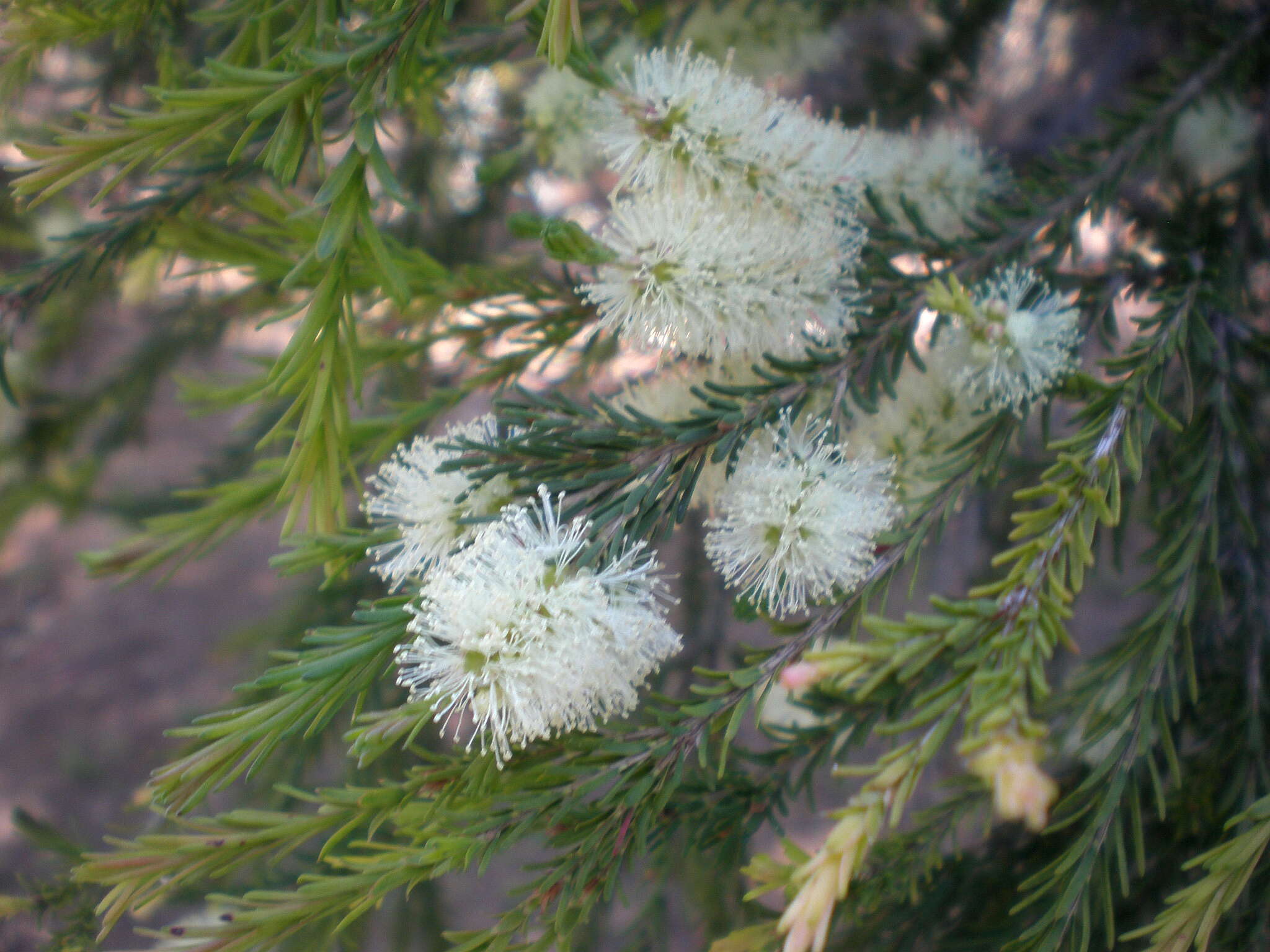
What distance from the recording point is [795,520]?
0.73 m

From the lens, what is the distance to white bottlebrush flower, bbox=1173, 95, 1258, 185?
1.70m

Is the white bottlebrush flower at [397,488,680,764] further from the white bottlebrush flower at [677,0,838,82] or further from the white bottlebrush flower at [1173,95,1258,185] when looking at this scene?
the white bottlebrush flower at [1173,95,1258,185]

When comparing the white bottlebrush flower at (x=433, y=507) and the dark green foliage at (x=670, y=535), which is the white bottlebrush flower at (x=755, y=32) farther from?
the white bottlebrush flower at (x=433, y=507)

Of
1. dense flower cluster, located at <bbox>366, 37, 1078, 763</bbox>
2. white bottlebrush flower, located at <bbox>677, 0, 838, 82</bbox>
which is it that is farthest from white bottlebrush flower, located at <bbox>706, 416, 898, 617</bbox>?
white bottlebrush flower, located at <bbox>677, 0, 838, 82</bbox>

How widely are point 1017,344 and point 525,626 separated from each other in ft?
1.76

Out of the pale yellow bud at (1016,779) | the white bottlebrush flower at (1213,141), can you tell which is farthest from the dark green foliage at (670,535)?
the white bottlebrush flower at (1213,141)

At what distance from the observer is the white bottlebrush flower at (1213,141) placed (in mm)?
1697

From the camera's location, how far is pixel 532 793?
0.67 m

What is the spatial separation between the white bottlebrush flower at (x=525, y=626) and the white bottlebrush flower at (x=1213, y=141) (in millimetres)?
1722

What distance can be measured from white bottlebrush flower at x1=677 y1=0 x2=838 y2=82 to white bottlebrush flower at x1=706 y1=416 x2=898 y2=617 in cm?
85

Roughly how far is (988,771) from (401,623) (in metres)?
0.46

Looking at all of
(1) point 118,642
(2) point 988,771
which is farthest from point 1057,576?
(1) point 118,642

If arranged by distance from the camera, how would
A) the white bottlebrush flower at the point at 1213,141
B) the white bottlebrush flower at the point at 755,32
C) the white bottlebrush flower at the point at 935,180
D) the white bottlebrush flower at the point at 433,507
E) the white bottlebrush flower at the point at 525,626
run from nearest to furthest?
1. the white bottlebrush flower at the point at 525,626
2. the white bottlebrush flower at the point at 433,507
3. the white bottlebrush flower at the point at 935,180
4. the white bottlebrush flower at the point at 755,32
5. the white bottlebrush flower at the point at 1213,141

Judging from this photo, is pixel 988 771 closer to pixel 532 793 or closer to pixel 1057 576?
pixel 1057 576
